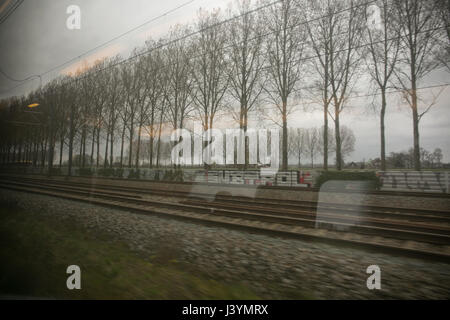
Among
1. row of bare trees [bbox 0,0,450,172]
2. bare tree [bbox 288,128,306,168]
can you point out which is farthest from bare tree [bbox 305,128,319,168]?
row of bare trees [bbox 0,0,450,172]

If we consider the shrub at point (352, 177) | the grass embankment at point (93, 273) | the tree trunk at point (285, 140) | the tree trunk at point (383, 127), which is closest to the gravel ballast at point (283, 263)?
the grass embankment at point (93, 273)

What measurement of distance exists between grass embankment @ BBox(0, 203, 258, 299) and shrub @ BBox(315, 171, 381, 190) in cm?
1446

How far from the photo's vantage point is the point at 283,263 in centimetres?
429

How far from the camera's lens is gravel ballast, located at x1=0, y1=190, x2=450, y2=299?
3344mm

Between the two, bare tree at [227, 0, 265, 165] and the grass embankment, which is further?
bare tree at [227, 0, 265, 165]

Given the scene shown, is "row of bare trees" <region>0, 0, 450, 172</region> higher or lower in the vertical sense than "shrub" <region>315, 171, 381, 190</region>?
higher

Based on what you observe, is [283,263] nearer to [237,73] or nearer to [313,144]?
[237,73]

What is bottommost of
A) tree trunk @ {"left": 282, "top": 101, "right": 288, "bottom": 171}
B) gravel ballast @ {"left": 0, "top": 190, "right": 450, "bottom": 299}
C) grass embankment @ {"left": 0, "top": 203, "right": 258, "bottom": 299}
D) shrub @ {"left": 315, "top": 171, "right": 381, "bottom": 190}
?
gravel ballast @ {"left": 0, "top": 190, "right": 450, "bottom": 299}

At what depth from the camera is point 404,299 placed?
10.3 ft

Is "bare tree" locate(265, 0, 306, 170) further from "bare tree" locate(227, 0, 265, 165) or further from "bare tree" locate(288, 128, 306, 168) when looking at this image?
"bare tree" locate(288, 128, 306, 168)

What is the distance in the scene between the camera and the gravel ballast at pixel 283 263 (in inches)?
132

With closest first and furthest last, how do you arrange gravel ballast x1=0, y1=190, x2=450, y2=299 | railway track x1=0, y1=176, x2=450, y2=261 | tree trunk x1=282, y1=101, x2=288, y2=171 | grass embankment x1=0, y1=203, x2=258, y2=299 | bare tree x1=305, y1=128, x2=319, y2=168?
grass embankment x1=0, y1=203, x2=258, y2=299 → gravel ballast x1=0, y1=190, x2=450, y2=299 → railway track x1=0, y1=176, x2=450, y2=261 → tree trunk x1=282, y1=101, x2=288, y2=171 → bare tree x1=305, y1=128, x2=319, y2=168

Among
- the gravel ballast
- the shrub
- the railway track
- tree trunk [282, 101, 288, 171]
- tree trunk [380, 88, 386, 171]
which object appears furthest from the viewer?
tree trunk [282, 101, 288, 171]
